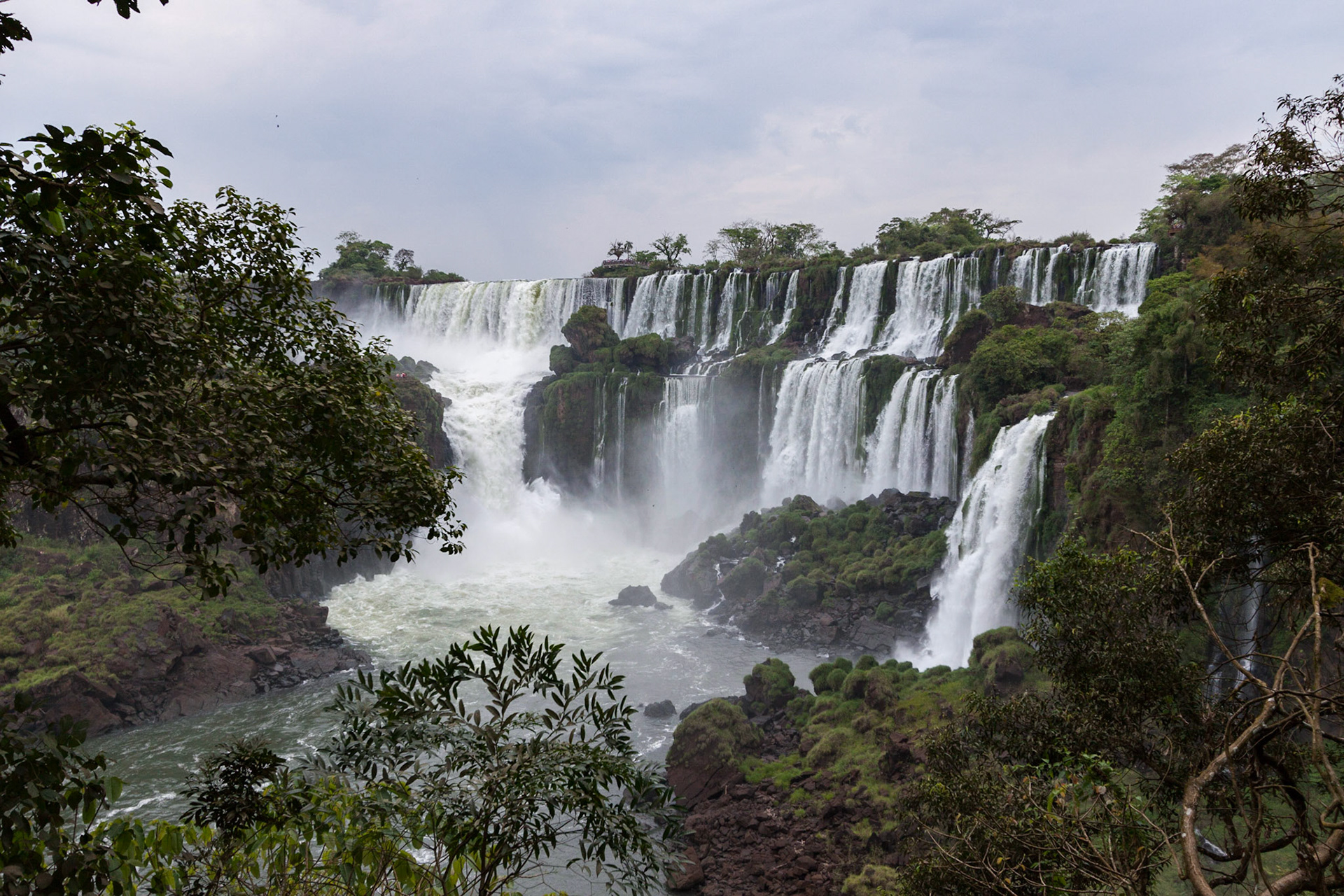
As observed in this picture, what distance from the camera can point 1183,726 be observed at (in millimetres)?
6602

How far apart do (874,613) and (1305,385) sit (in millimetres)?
16650

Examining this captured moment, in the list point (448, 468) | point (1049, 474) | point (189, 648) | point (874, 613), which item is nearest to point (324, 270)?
point (189, 648)

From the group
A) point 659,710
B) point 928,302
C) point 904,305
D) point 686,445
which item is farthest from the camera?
point 686,445

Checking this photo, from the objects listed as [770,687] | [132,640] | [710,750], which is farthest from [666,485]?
[710,750]

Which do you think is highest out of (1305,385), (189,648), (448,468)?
(1305,385)

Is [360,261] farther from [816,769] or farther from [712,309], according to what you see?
[816,769]

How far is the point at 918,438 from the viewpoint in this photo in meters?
26.9

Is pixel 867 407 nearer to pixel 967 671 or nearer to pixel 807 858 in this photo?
pixel 967 671

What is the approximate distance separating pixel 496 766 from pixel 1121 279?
30973 mm

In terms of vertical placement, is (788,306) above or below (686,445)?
above

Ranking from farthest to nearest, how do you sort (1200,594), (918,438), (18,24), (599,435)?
(599,435) < (918,438) < (1200,594) < (18,24)

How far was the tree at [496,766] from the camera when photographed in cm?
403

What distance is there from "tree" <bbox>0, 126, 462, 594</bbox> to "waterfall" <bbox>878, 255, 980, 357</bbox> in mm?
29514

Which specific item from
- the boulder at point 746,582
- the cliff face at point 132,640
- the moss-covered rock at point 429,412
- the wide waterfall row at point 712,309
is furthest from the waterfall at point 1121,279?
the cliff face at point 132,640
